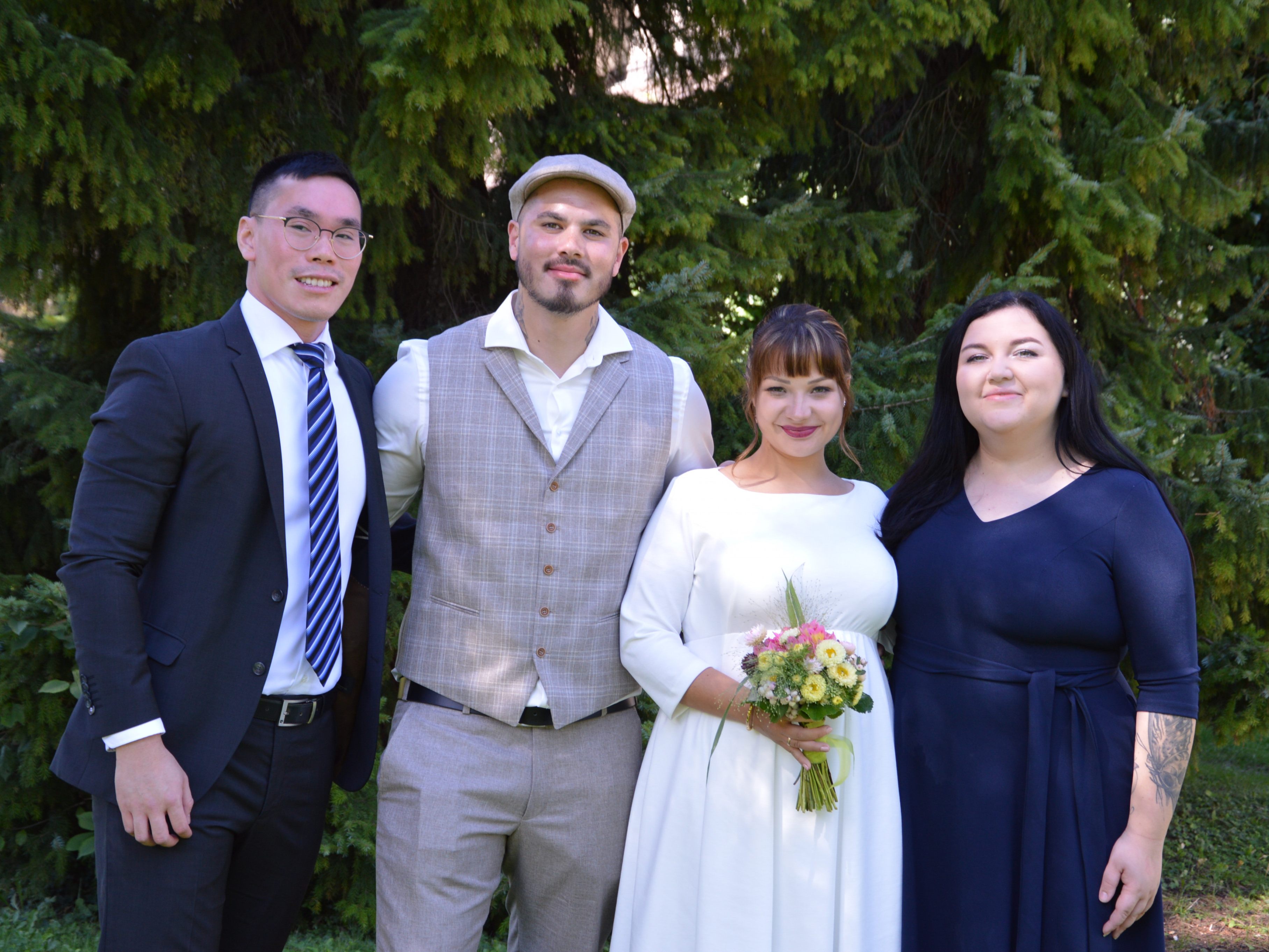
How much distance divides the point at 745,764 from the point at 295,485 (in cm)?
132

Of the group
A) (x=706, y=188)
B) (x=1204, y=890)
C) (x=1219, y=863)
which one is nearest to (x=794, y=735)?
(x=706, y=188)

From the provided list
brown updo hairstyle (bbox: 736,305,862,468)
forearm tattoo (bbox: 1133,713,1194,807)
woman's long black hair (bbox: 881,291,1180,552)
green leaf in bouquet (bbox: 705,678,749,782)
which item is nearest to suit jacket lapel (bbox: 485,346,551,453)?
brown updo hairstyle (bbox: 736,305,862,468)

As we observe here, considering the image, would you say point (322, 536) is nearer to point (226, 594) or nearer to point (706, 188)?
point (226, 594)

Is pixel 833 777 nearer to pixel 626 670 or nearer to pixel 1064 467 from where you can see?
pixel 626 670

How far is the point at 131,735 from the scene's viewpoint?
2.19 metres

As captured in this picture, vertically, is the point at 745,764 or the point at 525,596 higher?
the point at 525,596

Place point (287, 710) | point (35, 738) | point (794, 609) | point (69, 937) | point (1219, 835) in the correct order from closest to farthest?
point (287, 710) → point (794, 609) → point (35, 738) → point (69, 937) → point (1219, 835)

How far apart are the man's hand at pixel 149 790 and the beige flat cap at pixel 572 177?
5.52 ft

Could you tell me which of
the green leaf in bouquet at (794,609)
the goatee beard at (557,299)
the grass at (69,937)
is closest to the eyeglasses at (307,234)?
the goatee beard at (557,299)

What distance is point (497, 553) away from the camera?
2.71m

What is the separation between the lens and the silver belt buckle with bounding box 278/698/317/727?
243 centimetres

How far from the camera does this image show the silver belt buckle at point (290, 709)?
2.43 meters

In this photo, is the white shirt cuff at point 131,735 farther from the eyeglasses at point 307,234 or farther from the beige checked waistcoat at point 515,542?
the eyeglasses at point 307,234

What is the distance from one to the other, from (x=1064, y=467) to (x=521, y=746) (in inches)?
63.8
